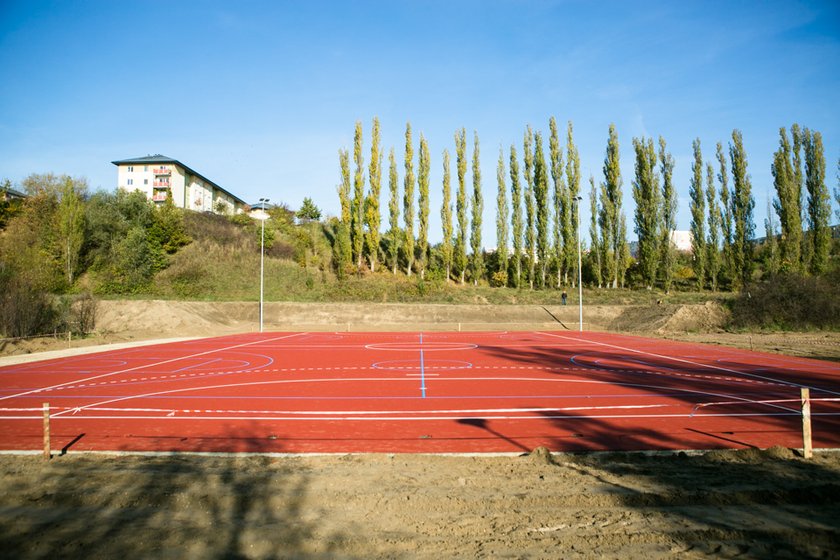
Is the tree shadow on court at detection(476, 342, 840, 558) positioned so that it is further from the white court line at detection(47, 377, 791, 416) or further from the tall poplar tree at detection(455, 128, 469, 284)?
the tall poplar tree at detection(455, 128, 469, 284)

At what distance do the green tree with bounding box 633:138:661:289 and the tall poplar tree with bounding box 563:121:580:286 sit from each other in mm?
6164

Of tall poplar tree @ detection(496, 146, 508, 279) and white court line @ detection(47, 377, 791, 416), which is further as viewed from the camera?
tall poplar tree @ detection(496, 146, 508, 279)

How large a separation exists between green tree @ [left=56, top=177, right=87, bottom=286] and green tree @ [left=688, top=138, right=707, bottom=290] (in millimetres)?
62202

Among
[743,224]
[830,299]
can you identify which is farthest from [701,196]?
[830,299]

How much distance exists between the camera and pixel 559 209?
56.2 m

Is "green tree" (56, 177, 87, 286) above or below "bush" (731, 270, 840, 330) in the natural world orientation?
above

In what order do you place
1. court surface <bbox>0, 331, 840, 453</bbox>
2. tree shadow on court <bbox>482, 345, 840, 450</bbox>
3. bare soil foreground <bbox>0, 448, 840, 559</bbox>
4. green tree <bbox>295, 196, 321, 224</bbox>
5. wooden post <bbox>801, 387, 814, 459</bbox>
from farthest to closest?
green tree <bbox>295, 196, 321, 224</bbox>
tree shadow on court <bbox>482, 345, 840, 450</bbox>
court surface <bbox>0, 331, 840, 453</bbox>
wooden post <bbox>801, 387, 814, 459</bbox>
bare soil foreground <bbox>0, 448, 840, 559</bbox>

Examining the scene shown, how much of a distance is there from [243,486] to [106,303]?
41072 mm

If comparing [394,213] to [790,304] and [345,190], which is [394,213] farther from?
[790,304]

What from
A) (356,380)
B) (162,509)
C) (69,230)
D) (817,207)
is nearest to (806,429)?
(162,509)

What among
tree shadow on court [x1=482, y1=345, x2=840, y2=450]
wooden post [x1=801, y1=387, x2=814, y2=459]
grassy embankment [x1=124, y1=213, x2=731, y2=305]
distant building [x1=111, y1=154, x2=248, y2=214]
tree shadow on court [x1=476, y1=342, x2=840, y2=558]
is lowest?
tree shadow on court [x1=482, y1=345, x2=840, y2=450]

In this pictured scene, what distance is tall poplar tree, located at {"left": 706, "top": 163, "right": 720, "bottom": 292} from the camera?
2014 inches

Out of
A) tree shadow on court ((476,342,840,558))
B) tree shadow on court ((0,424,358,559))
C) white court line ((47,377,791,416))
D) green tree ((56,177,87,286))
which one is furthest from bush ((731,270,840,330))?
green tree ((56,177,87,286))

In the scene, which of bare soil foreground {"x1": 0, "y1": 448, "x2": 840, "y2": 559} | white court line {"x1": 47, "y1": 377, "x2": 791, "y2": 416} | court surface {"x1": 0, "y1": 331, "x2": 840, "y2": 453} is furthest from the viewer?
white court line {"x1": 47, "y1": 377, "x2": 791, "y2": 416}
